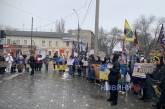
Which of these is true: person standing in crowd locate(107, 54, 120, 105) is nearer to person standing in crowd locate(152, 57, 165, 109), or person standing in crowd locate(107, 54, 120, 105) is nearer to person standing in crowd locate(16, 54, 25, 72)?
person standing in crowd locate(152, 57, 165, 109)

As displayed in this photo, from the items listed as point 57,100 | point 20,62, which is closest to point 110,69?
point 57,100

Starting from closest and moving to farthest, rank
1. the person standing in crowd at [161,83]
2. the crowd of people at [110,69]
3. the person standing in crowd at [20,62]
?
the person standing in crowd at [161,83] → the crowd of people at [110,69] → the person standing in crowd at [20,62]

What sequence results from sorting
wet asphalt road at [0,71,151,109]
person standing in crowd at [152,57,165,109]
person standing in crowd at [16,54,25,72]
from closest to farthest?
person standing in crowd at [152,57,165,109]
wet asphalt road at [0,71,151,109]
person standing in crowd at [16,54,25,72]

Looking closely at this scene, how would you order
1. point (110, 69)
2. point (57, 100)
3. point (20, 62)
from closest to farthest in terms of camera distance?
point (110, 69) < point (57, 100) < point (20, 62)

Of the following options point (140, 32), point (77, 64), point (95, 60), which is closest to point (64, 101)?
point (95, 60)

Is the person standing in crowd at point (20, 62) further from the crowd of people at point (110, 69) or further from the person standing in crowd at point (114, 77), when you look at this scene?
the person standing in crowd at point (114, 77)

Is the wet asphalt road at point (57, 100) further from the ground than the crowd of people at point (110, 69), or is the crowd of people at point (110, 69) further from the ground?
the crowd of people at point (110, 69)

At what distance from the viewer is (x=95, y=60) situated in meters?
26.0

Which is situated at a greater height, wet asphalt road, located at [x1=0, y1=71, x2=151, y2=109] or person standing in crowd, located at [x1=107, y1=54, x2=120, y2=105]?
person standing in crowd, located at [x1=107, y1=54, x2=120, y2=105]

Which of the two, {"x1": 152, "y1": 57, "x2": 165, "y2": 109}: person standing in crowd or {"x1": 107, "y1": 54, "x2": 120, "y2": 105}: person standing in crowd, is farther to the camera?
Answer: {"x1": 107, "y1": 54, "x2": 120, "y2": 105}: person standing in crowd

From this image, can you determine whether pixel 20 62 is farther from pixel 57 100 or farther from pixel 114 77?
pixel 114 77

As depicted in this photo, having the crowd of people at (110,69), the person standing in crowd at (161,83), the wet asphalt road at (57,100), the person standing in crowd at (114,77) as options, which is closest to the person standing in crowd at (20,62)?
the crowd of people at (110,69)

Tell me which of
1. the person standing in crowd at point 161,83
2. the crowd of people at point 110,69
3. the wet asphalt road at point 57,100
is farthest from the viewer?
the crowd of people at point 110,69

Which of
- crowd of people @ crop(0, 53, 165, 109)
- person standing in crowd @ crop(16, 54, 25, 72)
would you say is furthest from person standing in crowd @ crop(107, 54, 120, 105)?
person standing in crowd @ crop(16, 54, 25, 72)
